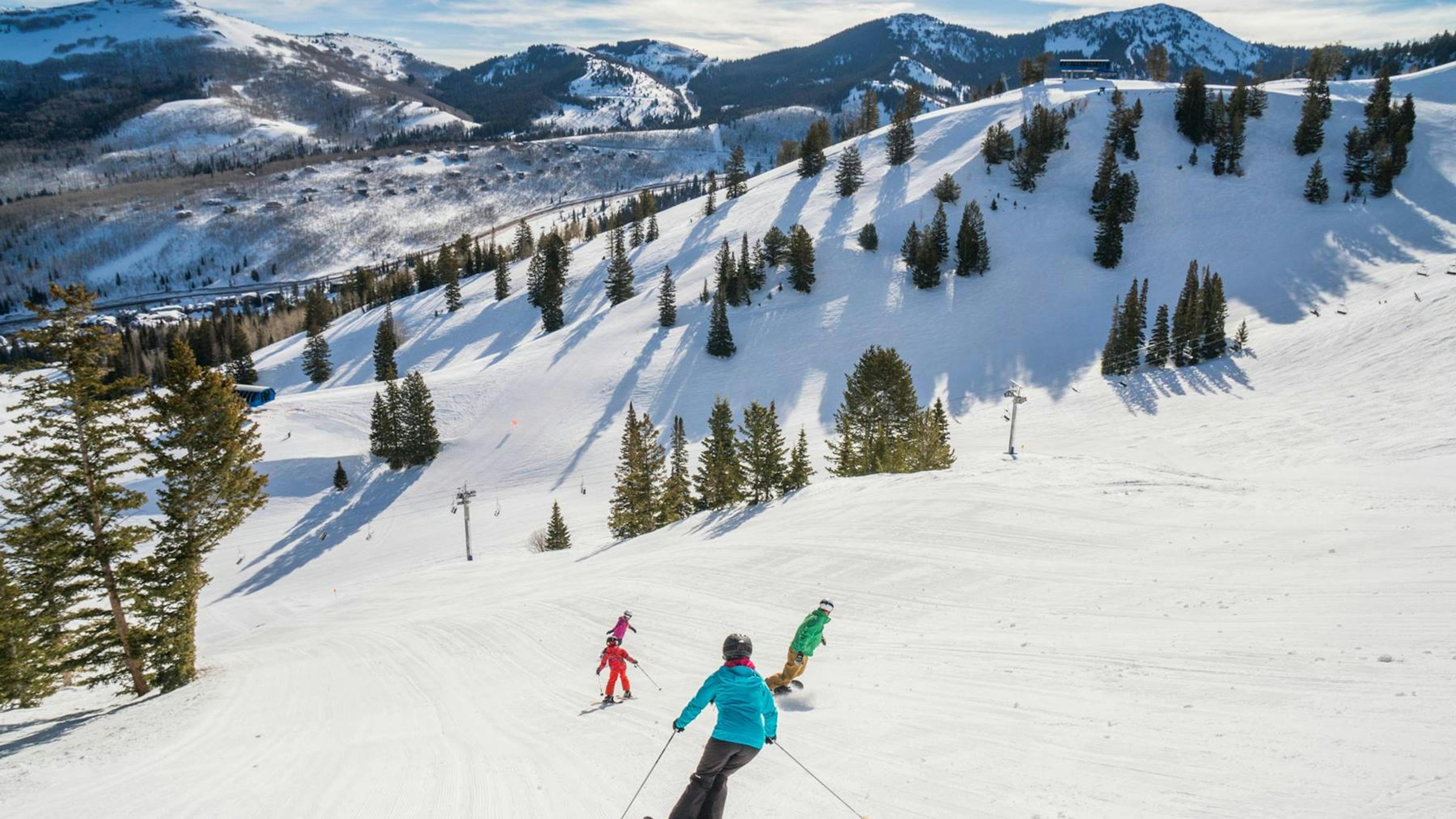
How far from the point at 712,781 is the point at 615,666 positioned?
18.7ft

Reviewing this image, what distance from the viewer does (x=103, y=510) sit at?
63.1ft

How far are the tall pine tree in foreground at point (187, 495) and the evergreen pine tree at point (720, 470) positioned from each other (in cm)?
2112

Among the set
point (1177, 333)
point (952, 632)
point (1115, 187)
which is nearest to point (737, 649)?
point (952, 632)

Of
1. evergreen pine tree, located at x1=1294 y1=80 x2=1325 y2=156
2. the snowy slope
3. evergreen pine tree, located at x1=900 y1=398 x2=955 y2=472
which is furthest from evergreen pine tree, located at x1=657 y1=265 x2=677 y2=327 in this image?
evergreen pine tree, located at x1=1294 y1=80 x2=1325 y2=156

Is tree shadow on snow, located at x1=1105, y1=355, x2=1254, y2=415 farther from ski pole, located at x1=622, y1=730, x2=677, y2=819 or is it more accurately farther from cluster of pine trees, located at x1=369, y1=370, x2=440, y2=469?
cluster of pine trees, located at x1=369, y1=370, x2=440, y2=469

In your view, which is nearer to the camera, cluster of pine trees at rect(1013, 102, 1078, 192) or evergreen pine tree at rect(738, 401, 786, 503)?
evergreen pine tree at rect(738, 401, 786, 503)

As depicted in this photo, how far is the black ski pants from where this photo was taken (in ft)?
22.6

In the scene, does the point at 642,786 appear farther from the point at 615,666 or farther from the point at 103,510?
the point at 103,510

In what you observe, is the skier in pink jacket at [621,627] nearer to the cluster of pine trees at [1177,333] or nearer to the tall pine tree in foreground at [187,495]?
the tall pine tree in foreground at [187,495]

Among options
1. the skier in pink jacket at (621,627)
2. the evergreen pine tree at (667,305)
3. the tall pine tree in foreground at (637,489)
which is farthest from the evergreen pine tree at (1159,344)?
the skier in pink jacket at (621,627)

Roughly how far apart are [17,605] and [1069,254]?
286ft

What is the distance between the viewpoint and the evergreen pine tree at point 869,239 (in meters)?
87.5

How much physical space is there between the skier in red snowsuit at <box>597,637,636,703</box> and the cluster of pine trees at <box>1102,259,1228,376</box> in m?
57.2

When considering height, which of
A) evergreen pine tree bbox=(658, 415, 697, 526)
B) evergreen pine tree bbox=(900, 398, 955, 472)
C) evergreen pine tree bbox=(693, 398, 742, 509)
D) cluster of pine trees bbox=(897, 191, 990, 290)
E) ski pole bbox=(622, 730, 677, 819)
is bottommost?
evergreen pine tree bbox=(658, 415, 697, 526)
